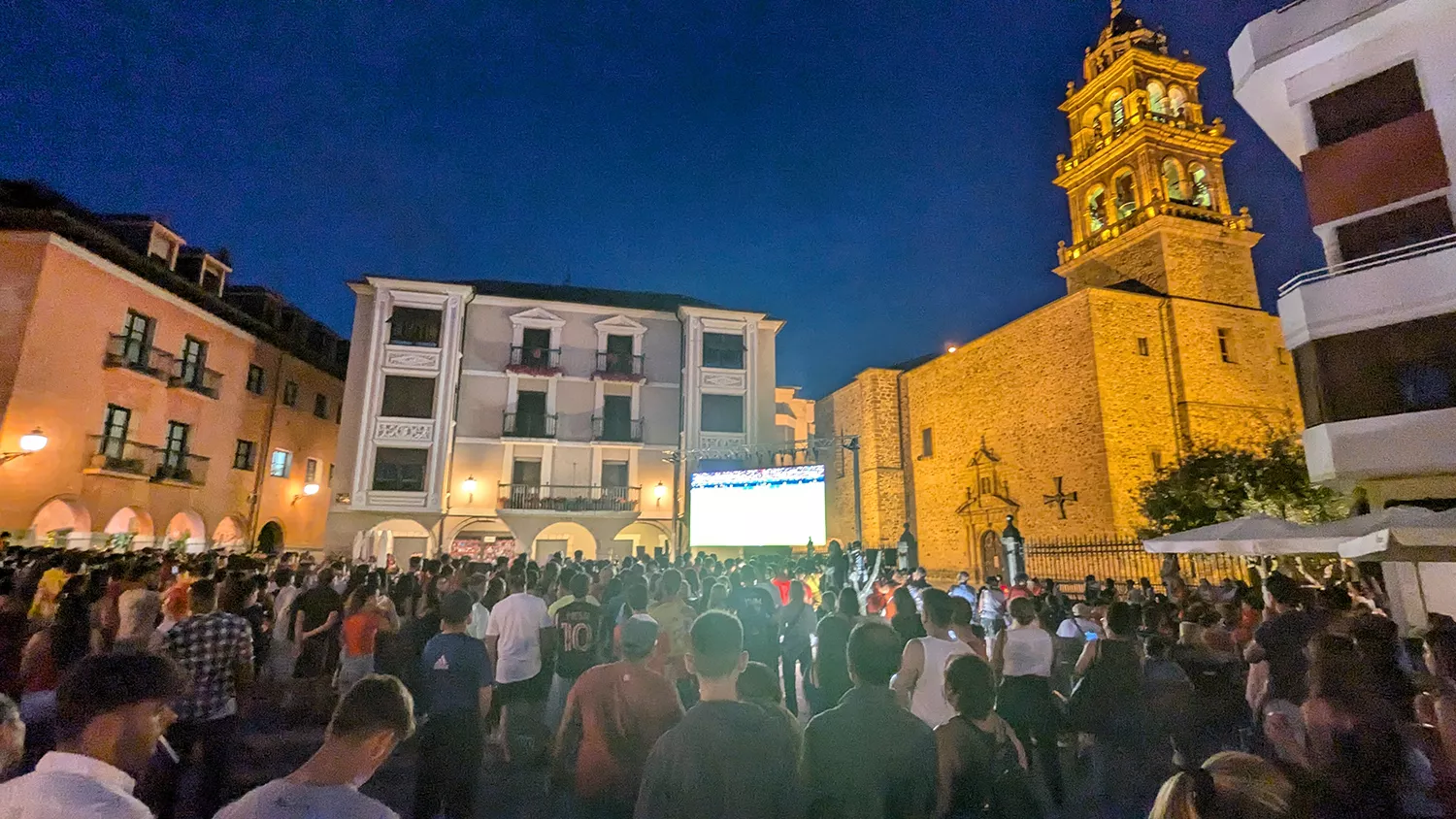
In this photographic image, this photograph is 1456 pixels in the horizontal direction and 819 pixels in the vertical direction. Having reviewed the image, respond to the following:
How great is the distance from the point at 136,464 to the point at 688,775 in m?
21.8

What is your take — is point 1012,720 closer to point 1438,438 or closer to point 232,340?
point 1438,438

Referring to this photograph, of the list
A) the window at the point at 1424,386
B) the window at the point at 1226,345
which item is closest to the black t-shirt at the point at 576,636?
the window at the point at 1424,386

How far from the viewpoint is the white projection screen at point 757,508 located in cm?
1895

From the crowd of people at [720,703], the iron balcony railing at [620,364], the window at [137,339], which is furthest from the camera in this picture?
the iron balcony railing at [620,364]

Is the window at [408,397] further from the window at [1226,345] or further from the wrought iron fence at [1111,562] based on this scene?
the window at [1226,345]

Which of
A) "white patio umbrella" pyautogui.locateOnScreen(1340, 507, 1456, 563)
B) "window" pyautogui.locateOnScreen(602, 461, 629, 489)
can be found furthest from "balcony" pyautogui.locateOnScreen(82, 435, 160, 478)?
"white patio umbrella" pyautogui.locateOnScreen(1340, 507, 1456, 563)

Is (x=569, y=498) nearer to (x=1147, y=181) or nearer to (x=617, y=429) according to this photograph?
(x=617, y=429)

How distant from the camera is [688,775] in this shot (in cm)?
229

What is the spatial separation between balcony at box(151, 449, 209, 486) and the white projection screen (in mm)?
14458

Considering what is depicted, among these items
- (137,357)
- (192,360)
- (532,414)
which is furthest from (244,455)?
→ (532,414)

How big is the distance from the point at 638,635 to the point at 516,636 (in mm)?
2752

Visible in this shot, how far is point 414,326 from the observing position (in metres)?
23.1

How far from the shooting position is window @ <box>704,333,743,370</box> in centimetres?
2494

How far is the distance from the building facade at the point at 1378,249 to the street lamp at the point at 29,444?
24.6 meters
